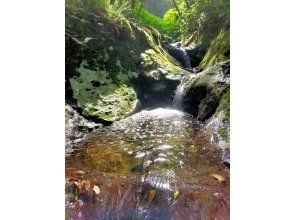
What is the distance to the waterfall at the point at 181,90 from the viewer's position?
2809 millimetres

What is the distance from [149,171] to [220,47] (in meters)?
1.14

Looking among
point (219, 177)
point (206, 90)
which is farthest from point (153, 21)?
point (219, 177)

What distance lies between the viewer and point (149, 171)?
8.66 ft

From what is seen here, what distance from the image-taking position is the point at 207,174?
260cm

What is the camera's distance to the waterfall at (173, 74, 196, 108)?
9.21 feet

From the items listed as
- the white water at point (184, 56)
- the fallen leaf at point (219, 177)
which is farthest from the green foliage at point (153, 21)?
the fallen leaf at point (219, 177)

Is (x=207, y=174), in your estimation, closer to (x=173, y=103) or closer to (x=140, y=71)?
(x=173, y=103)

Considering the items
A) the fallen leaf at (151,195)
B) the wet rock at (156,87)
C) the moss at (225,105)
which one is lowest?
the fallen leaf at (151,195)

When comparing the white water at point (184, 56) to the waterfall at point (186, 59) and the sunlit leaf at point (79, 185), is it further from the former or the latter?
Answer: the sunlit leaf at point (79, 185)

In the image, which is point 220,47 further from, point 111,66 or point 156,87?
point 111,66

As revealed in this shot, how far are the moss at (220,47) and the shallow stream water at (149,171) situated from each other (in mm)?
529

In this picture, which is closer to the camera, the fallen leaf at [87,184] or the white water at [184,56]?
the fallen leaf at [87,184]
